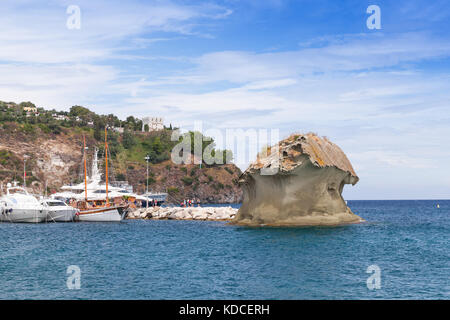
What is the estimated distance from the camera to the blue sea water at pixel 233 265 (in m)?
22.7

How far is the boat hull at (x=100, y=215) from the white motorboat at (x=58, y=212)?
1.08m

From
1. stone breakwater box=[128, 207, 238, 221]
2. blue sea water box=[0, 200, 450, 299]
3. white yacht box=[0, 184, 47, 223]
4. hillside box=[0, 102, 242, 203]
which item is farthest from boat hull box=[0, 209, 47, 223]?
hillside box=[0, 102, 242, 203]

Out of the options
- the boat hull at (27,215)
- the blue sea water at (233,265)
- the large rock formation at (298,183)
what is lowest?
the blue sea water at (233,265)

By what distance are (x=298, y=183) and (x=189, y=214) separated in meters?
29.9

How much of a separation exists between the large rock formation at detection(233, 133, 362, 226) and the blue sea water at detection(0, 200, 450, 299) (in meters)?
3.45

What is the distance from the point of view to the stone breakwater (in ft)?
238

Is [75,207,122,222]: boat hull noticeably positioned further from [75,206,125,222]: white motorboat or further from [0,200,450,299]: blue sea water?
[0,200,450,299]: blue sea water

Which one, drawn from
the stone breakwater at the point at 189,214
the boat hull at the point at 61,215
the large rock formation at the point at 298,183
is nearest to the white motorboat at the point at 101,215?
the boat hull at the point at 61,215

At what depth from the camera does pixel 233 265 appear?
1173 inches

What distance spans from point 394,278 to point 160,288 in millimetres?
11959

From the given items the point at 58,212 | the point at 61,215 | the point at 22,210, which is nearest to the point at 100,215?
the point at 61,215

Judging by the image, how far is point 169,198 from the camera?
154375 millimetres

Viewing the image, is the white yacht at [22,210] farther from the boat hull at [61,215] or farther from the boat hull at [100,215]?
the boat hull at [100,215]
